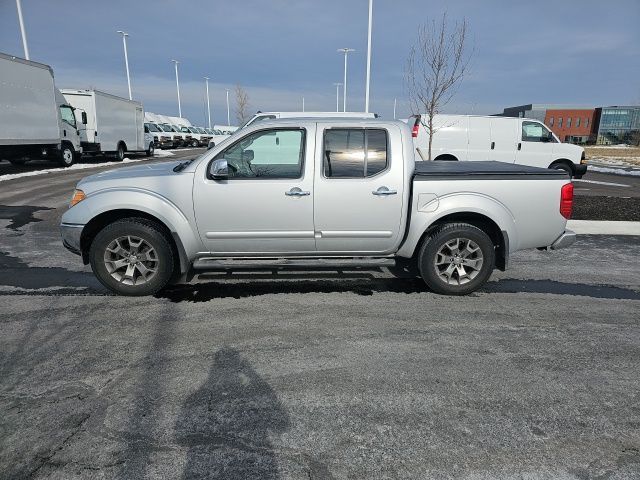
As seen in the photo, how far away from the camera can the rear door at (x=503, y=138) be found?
14.0 meters

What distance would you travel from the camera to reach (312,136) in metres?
4.48

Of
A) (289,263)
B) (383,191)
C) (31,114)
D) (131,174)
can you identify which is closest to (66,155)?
(31,114)

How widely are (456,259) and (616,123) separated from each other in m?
117

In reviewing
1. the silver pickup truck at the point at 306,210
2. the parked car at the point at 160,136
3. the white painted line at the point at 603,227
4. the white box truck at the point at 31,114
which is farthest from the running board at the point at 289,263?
the parked car at the point at 160,136

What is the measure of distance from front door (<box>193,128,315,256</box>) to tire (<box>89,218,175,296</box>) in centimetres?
49

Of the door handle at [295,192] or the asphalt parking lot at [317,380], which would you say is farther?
the door handle at [295,192]

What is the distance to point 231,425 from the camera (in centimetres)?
247

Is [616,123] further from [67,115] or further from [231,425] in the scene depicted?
[231,425]

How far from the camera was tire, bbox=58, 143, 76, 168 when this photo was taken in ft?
60.3

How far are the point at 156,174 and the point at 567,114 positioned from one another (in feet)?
391

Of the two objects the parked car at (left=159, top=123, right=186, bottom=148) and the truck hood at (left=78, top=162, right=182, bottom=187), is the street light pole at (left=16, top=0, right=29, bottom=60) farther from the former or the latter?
the truck hood at (left=78, top=162, right=182, bottom=187)

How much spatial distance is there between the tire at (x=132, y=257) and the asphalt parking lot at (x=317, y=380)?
0.69ft

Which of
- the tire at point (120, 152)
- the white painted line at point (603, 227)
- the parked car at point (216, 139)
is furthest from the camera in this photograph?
the tire at point (120, 152)

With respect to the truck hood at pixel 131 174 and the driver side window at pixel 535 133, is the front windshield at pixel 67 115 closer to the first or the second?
the truck hood at pixel 131 174
